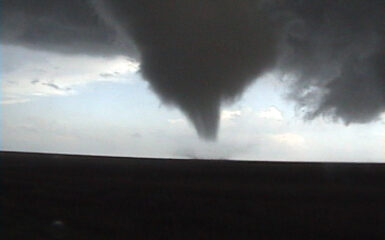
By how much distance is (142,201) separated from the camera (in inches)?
870

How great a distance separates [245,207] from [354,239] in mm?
6919

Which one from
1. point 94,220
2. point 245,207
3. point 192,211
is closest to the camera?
point 94,220

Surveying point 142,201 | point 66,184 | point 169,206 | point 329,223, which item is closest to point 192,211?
point 169,206

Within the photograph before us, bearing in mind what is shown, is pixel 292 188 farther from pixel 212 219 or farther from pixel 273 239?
pixel 273 239

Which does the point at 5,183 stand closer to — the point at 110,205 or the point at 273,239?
the point at 110,205

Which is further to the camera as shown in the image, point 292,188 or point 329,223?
point 292,188

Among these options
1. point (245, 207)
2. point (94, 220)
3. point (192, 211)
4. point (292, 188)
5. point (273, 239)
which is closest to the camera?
point (273, 239)

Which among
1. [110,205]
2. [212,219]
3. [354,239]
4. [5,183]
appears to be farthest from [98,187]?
[354,239]

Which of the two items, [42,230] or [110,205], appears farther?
[110,205]

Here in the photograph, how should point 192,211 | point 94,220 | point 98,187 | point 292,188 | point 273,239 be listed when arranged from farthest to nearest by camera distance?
point 292,188 → point 98,187 → point 192,211 → point 94,220 → point 273,239

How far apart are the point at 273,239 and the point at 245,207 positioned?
6559mm

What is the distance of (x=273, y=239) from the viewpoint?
1484 cm

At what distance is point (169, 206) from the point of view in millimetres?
21031

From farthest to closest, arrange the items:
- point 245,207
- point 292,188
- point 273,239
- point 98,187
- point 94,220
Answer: point 292,188
point 98,187
point 245,207
point 94,220
point 273,239
